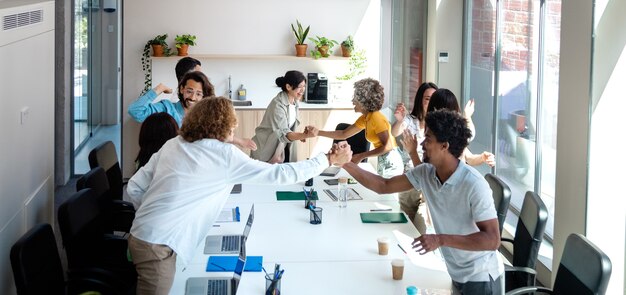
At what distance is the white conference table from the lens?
353 centimetres

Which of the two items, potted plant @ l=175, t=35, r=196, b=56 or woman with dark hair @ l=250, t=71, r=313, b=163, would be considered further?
potted plant @ l=175, t=35, r=196, b=56

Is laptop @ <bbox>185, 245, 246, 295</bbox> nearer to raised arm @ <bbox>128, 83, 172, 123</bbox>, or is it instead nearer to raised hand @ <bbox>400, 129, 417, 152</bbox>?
raised hand @ <bbox>400, 129, 417, 152</bbox>

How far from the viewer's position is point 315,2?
9.77 metres

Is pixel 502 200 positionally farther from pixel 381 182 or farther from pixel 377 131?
pixel 377 131

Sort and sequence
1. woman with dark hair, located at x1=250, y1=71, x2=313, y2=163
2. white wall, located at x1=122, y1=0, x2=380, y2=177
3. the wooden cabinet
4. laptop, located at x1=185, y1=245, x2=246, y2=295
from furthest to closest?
white wall, located at x1=122, y1=0, x2=380, y2=177 < the wooden cabinet < woman with dark hair, located at x1=250, y1=71, x2=313, y2=163 < laptop, located at x1=185, y1=245, x2=246, y2=295

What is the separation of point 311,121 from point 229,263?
5.66 meters

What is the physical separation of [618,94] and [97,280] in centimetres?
316

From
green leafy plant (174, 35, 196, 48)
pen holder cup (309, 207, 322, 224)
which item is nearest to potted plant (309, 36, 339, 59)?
green leafy plant (174, 35, 196, 48)

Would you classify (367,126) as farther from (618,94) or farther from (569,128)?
(618,94)

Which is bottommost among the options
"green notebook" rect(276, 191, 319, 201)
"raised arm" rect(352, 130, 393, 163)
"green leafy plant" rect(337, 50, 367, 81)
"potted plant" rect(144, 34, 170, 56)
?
"green notebook" rect(276, 191, 319, 201)

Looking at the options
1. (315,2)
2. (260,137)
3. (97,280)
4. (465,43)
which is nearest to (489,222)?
(97,280)

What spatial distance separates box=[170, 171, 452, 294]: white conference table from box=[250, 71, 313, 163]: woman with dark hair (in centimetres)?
150

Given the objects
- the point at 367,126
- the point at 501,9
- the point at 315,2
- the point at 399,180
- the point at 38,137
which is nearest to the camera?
the point at 399,180

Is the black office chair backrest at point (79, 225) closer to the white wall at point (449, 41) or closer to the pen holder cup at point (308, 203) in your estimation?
the pen holder cup at point (308, 203)
